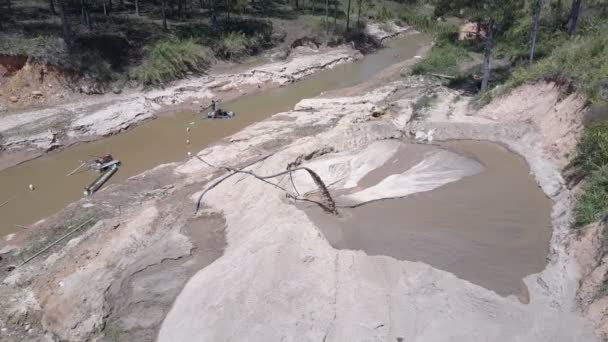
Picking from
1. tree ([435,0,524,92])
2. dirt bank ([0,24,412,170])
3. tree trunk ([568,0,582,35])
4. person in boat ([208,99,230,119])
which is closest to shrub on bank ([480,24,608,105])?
tree ([435,0,524,92])

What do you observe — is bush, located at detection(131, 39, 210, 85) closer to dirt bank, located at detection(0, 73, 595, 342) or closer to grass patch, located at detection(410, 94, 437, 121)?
dirt bank, located at detection(0, 73, 595, 342)

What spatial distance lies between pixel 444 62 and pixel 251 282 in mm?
22483

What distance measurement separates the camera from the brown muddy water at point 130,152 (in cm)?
1591

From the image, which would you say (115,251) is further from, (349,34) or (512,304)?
(349,34)

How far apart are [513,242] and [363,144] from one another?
293 inches

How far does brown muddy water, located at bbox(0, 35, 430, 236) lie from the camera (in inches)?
627

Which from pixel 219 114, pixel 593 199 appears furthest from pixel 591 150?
pixel 219 114

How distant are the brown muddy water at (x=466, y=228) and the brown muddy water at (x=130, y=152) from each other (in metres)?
9.63

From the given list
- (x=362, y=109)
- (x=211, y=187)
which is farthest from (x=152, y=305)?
(x=362, y=109)

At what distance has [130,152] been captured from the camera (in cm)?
1989

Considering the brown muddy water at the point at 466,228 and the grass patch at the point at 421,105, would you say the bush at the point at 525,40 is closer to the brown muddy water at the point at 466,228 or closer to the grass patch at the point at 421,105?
the grass patch at the point at 421,105

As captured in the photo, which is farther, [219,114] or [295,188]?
[219,114]

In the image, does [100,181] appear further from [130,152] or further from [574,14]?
[574,14]

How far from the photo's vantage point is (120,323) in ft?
32.2
